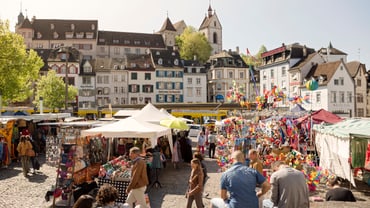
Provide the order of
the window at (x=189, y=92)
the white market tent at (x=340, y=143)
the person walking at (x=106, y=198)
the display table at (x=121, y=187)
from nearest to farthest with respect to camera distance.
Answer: the person walking at (x=106, y=198) < the display table at (x=121, y=187) < the white market tent at (x=340, y=143) < the window at (x=189, y=92)

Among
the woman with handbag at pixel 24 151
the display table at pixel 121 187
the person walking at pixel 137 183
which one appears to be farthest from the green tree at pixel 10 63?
the person walking at pixel 137 183

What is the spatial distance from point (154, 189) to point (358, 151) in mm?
6586

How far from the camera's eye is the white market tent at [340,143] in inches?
455

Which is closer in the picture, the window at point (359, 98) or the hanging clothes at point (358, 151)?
the hanging clothes at point (358, 151)

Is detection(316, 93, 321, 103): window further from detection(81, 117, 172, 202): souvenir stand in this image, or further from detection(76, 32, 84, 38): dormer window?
detection(76, 32, 84, 38): dormer window

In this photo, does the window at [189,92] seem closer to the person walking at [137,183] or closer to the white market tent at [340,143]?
the white market tent at [340,143]

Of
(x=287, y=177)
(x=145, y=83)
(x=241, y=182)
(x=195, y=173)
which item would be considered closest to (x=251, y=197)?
(x=241, y=182)

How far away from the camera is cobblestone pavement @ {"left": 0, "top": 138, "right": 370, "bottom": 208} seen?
10.4 meters

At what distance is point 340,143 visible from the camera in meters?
12.4

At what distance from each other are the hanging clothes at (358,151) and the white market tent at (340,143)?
146 mm

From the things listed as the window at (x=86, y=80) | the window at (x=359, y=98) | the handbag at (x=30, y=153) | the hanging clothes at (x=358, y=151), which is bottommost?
the handbag at (x=30, y=153)

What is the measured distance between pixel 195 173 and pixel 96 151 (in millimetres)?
5958

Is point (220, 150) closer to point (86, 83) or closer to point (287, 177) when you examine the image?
point (287, 177)

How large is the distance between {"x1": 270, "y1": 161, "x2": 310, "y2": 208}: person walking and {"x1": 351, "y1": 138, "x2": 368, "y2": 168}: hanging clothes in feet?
20.5
